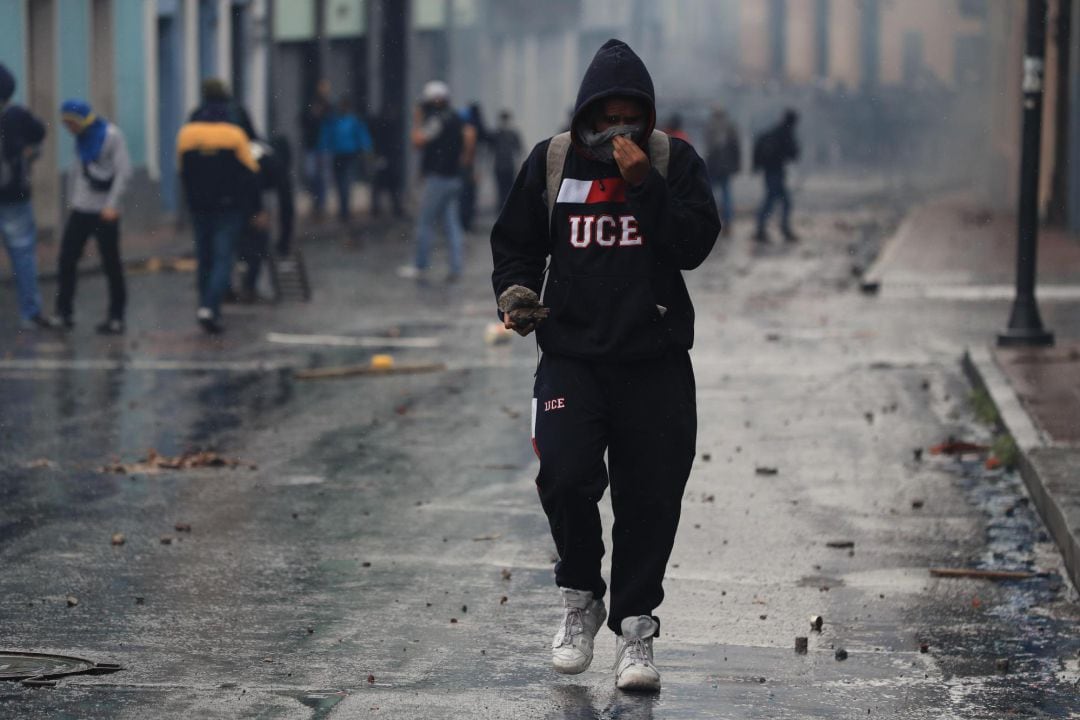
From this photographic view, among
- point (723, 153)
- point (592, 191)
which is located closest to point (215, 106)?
point (592, 191)

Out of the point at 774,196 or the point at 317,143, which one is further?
the point at 317,143

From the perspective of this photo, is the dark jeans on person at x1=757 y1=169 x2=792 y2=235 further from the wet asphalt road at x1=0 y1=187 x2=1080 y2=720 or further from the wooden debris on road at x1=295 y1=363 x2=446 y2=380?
the wooden debris on road at x1=295 y1=363 x2=446 y2=380

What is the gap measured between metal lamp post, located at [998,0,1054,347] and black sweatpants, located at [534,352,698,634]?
827 centimetres

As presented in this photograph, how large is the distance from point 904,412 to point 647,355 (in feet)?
20.2

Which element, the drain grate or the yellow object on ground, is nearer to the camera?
the drain grate

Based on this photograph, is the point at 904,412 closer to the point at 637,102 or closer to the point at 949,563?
the point at 949,563

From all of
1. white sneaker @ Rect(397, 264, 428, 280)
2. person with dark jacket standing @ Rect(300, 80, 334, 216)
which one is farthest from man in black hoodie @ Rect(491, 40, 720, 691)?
person with dark jacket standing @ Rect(300, 80, 334, 216)

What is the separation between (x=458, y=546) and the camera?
7867mm

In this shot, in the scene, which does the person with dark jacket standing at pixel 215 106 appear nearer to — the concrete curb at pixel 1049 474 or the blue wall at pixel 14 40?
the concrete curb at pixel 1049 474

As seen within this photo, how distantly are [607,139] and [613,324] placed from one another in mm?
503

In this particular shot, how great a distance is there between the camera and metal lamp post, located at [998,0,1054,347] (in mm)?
13633

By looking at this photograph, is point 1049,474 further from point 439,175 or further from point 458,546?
point 439,175

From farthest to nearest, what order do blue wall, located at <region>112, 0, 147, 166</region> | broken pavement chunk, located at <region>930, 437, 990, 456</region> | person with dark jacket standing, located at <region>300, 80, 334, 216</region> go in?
person with dark jacket standing, located at <region>300, 80, 334, 216</region> < blue wall, located at <region>112, 0, 147, 166</region> < broken pavement chunk, located at <region>930, 437, 990, 456</region>

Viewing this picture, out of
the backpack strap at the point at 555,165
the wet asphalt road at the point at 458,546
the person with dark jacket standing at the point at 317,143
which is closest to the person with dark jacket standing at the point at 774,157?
the person with dark jacket standing at the point at 317,143
